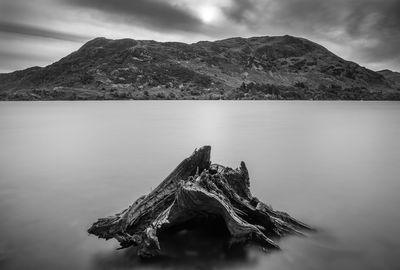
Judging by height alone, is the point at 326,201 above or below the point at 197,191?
below

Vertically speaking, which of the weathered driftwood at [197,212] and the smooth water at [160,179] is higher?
the weathered driftwood at [197,212]

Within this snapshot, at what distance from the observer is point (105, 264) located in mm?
6691

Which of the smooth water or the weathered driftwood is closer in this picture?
the weathered driftwood

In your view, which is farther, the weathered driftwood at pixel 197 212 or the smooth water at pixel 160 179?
the smooth water at pixel 160 179

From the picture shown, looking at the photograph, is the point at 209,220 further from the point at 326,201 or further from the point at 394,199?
the point at 394,199

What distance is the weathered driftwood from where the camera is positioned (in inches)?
260

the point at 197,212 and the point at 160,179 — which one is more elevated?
the point at 197,212

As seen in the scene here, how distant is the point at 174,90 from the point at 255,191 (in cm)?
18862

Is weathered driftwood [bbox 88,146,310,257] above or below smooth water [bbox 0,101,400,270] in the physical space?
above

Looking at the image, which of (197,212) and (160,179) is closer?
(197,212)

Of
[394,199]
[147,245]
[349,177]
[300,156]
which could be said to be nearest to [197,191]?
[147,245]

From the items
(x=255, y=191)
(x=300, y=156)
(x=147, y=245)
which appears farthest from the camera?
(x=300, y=156)

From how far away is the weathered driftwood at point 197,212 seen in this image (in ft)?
21.7

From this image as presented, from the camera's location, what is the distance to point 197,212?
724 centimetres
